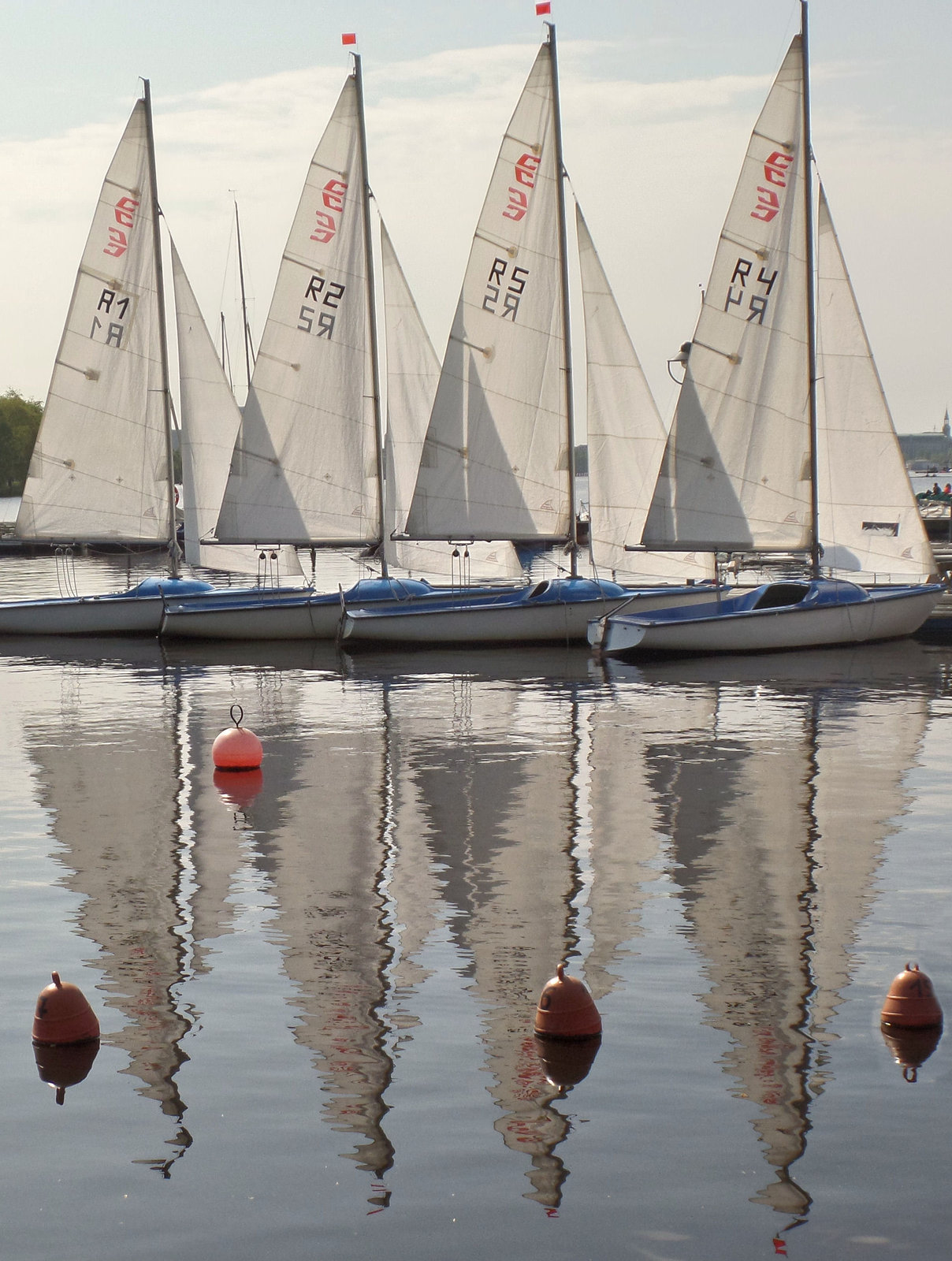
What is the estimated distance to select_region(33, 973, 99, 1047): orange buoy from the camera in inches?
439

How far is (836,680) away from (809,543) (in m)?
6.45

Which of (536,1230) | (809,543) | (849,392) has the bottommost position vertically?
(536,1230)

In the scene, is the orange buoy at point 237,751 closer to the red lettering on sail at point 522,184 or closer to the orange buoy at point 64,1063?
the orange buoy at point 64,1063

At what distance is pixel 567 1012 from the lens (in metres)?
11.1

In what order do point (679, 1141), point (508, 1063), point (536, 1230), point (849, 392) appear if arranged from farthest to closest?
point (849, 392), point (508, 1063), point (679, 1141), point (536, 1230)

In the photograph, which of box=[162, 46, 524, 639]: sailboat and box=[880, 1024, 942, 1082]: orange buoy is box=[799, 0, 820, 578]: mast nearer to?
box=[162, 46, 524, 639]: sailboat

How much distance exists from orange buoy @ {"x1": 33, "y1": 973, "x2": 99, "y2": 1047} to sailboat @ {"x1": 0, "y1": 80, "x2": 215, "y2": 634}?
31.0 metres

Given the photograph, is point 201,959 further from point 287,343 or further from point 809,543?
point 287,343

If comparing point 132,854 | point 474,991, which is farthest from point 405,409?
point 474,991

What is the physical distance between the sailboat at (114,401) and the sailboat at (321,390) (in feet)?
8.12

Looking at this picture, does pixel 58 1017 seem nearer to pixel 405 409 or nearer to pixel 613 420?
pixel 613 420

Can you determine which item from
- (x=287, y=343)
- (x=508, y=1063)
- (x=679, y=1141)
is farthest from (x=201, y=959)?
(x=287, y=343)

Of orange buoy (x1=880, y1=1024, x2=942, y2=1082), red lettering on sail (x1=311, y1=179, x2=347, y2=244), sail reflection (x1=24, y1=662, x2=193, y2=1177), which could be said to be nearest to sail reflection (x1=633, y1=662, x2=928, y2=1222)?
orange buoy (x1=880, y1=1024, x2=942, y2=1082)

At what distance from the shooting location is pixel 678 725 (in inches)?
1041
